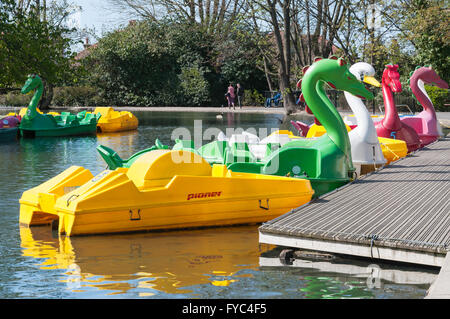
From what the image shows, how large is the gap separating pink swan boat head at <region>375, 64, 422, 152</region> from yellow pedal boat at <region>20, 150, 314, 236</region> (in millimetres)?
6097

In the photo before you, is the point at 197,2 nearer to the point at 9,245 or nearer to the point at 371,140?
the point at 371,140

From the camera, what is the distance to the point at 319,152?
34.9 feet

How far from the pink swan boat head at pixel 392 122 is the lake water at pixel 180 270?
688cm

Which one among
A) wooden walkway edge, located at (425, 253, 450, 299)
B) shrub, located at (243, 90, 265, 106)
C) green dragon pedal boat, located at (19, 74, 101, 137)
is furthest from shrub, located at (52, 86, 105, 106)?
wooden walkway edge, located at (425, 253, 450, 299)

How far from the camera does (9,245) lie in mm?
8484

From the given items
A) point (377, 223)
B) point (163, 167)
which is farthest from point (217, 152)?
point (377, 223)

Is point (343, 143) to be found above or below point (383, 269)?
above

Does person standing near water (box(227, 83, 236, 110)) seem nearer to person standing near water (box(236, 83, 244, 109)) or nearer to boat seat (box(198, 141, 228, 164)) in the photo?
person standing near water (box(236, 83, 244, 109))

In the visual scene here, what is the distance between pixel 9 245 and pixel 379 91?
2940cm

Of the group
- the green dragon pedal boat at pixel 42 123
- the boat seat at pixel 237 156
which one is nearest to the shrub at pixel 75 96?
the green dragon pedal boat at pixel 42 123

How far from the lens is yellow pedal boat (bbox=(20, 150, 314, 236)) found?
8664mm

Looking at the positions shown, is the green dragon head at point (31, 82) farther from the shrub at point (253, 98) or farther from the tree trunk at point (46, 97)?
the shrub at point (253, 98)
